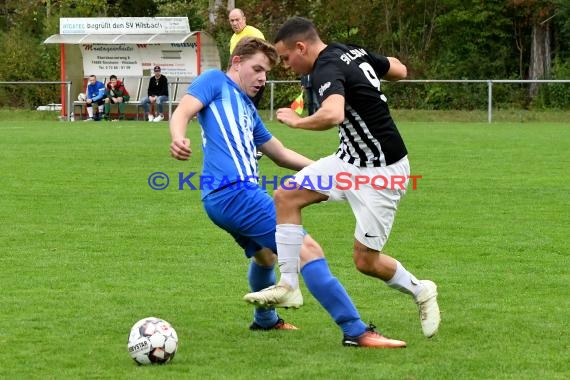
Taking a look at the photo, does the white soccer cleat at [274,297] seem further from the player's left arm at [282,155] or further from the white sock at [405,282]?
the player's left arm at [282,155]

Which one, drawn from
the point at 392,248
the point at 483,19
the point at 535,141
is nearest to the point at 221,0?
the point at 483,19

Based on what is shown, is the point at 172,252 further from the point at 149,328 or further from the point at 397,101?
the point at 397,101

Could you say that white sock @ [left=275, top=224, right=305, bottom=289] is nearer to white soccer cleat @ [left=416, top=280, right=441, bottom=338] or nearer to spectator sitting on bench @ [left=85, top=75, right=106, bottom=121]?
white soccer cleat @ [left=416, top=280, right=441, bottom=338]

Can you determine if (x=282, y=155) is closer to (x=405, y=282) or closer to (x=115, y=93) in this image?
(x=405, y=282)

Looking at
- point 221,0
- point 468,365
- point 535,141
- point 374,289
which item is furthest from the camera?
point 221,0

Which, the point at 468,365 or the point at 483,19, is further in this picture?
the point at 483,19

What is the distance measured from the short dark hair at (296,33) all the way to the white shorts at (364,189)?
67 cm

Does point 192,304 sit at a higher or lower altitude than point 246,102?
lower

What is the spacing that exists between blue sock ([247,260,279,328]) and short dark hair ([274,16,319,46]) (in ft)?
4.32

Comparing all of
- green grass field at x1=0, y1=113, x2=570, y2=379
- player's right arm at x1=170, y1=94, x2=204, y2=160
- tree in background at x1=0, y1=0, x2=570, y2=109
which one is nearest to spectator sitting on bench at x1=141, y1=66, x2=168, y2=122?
tree in background at x1=0, y1=0, x2=570, y2=109

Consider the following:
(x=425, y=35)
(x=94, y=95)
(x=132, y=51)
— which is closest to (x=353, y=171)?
(x=94, y=95)

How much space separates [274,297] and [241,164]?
76 centimetres

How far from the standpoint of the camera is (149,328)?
18.4 ft

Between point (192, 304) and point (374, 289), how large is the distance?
1.28m
